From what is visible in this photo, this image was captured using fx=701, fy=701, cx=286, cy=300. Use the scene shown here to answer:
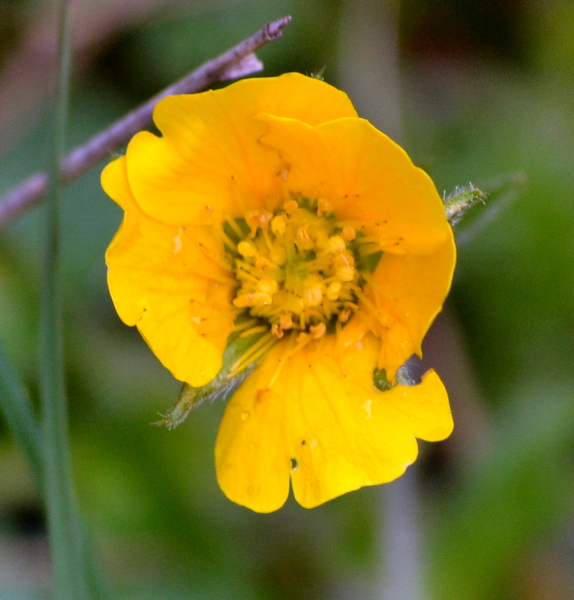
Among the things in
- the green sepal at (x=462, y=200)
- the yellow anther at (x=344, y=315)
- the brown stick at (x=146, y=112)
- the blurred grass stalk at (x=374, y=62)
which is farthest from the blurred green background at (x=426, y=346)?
the green sepal at (x=462, y=200)

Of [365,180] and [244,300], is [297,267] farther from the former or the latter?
[365,180]

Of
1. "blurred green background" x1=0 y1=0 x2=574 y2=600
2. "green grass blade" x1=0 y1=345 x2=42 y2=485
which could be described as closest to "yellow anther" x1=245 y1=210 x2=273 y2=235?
"green grass blade" x1=0 y1=345 x2=42 y2=485

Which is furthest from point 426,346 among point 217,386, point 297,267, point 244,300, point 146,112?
point 146,112

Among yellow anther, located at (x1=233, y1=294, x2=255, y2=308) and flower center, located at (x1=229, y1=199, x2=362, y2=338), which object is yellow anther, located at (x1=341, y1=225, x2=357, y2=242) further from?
yellow anther, located at (x1=233, y1=294, x2=255, y2=308)

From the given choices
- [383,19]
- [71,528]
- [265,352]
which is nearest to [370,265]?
[265,352]

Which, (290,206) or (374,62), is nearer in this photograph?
(290,206)

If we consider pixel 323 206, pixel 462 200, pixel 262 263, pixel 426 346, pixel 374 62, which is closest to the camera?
pixel 462 200
